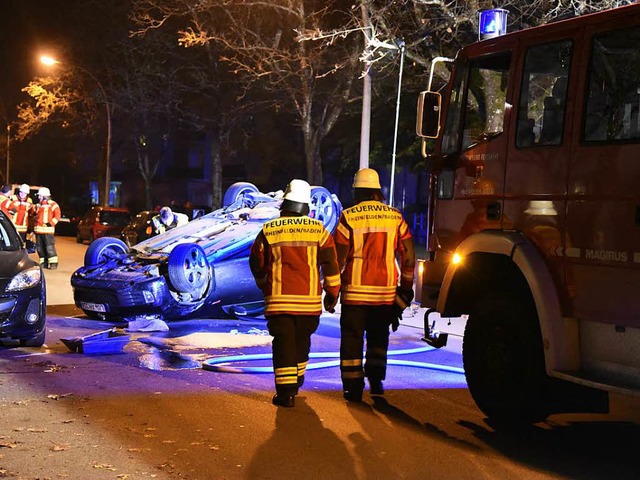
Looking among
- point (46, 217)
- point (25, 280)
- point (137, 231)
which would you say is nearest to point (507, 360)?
point (25, 280)

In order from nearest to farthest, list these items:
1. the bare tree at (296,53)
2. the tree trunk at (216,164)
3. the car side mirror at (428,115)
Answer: the car side mirror at (428,115) < the bare tree at (296,53) < the tree trunk at (216,164)

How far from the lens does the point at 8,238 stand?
9.51 m

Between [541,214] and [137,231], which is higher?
[541,214]

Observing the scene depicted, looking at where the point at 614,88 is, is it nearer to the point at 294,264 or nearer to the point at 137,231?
the point at 294,264

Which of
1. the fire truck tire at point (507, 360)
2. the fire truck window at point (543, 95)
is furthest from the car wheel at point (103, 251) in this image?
the fire truck window at point (543, 95)

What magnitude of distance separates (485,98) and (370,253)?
1.50 metres

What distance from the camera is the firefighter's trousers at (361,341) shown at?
6.91 metres

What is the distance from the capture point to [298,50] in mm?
23391

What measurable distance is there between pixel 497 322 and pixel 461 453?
1106 millimetres

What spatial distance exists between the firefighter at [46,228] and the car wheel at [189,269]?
26.5 ft

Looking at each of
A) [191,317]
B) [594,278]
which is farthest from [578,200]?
[191,317]

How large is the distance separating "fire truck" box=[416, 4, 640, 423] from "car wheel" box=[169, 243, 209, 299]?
4.09 m

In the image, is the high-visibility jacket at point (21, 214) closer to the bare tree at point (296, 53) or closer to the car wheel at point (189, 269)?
the bare tree at point (296, 53)

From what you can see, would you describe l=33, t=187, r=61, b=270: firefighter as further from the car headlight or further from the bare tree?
Result: the car headlight
